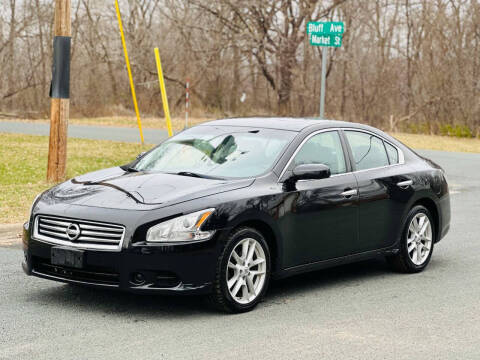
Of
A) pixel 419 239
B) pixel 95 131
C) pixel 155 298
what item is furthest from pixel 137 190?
A: pixel 95 131

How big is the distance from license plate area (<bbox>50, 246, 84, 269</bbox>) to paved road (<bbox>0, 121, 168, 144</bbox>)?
19406mm

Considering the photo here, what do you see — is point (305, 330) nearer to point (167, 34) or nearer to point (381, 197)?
point (381, 197)

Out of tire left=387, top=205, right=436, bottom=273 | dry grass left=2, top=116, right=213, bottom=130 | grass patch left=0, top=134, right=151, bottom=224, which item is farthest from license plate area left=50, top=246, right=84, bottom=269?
dry grass left=2, top=116, right=213, bottom=130

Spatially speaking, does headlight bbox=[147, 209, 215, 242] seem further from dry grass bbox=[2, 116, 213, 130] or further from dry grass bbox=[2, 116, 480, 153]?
dry grass bbox=[2, 116, 213, 130]

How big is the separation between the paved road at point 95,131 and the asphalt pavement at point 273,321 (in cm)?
1845

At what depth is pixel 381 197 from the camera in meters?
7.98

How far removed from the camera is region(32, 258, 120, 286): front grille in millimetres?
6289

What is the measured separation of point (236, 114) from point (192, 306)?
35815 millimetres

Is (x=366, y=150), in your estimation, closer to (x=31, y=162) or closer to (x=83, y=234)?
(x=83, y=234)

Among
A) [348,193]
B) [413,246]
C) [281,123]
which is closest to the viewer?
[348,193]

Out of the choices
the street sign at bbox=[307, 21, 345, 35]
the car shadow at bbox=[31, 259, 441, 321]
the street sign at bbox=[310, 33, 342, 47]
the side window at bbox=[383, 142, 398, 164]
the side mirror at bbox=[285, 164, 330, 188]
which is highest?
the street sign at bbox=[307, 21, 345, 35]

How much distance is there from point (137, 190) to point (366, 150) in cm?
254

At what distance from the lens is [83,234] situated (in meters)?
6.34

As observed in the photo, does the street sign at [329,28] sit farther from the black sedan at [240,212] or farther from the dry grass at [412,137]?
the dry grass at [412,137]
